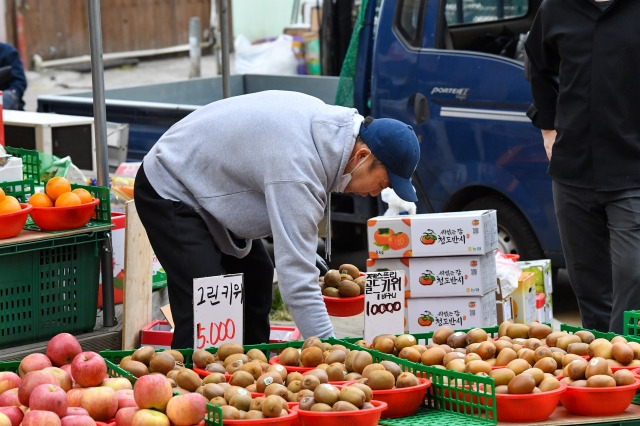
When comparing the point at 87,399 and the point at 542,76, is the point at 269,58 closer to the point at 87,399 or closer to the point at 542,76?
the point at 542,76

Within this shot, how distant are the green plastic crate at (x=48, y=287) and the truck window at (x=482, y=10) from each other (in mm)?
3017

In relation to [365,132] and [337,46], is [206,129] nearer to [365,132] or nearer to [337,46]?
[365,132]

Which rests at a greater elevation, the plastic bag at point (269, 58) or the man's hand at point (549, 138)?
the plastic bag at point (269, 58)

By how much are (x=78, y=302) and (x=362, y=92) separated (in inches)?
118

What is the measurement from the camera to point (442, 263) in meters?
4.92

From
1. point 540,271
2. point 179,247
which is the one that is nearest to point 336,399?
point 179,247

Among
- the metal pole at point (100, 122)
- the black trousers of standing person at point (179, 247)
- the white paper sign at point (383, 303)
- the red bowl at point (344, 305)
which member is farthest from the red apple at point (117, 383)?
the metal pole at point (100, 122)

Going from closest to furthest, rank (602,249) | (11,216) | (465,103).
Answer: (11,216) → (602,249) → (465,103)

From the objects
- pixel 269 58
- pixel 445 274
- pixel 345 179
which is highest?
pixel 269 58

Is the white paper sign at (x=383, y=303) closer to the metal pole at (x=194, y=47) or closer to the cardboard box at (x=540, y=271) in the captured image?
the cardboard box at (x=540, y=271)

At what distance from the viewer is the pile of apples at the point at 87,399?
2.73m

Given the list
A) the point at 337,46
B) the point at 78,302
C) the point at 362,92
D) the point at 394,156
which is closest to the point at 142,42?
the point at 337,46

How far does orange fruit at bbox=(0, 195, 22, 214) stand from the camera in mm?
4539

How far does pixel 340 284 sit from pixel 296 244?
39.8 inches
